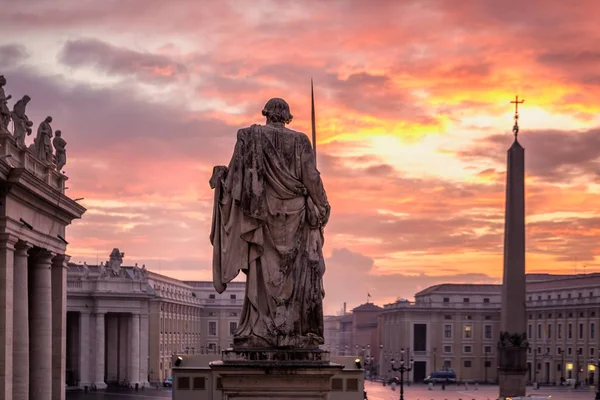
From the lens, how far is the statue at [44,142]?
180 ft

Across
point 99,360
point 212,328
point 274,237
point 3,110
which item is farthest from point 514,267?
point 212,328

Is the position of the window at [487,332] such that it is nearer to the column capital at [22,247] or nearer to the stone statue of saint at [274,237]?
the column capital at [22,247]

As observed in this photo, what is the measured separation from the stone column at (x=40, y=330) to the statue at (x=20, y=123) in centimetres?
528

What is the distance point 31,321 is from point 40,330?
0.51 meters

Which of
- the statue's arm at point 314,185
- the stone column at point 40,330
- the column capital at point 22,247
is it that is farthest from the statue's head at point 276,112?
the stone column at point 40,330

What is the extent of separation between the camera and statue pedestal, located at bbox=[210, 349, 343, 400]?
11539 millimetres

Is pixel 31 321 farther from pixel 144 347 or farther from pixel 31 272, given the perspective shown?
pixel 144 347

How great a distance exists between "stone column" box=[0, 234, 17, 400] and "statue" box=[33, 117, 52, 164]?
391 inches

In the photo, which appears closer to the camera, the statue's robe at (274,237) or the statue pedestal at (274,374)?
the statue pedestal at (274,374)

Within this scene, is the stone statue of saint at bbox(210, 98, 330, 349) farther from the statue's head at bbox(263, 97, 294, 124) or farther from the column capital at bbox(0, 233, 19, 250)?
the column capital at bbox(0, 233, 19, 250)

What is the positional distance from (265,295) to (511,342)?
6631cm

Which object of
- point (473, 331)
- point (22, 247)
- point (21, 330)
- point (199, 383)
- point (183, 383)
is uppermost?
point (22, 247)

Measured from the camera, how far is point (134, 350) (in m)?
134

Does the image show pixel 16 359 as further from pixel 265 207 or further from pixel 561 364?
pixel 561 364
